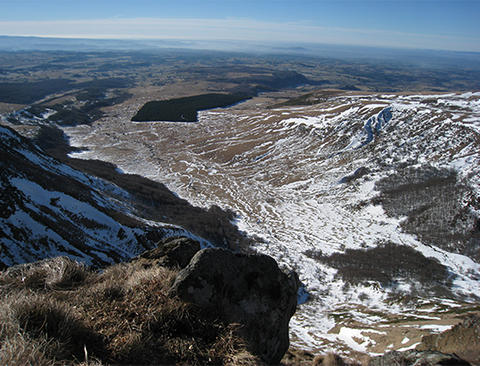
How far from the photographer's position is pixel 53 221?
14898mm

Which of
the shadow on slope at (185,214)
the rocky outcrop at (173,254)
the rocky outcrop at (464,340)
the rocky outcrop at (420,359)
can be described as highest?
the rocky outcrop at (173,254)

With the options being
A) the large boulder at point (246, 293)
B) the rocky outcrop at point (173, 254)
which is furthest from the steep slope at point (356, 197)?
the rocky outcrop at point (173, 254)

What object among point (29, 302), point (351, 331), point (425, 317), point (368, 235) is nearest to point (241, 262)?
point (29, 302)

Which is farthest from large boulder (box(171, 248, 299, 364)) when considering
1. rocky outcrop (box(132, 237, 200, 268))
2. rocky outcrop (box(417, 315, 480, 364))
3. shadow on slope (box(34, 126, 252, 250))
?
shadow on slope (box(34, 126, 252, 250))

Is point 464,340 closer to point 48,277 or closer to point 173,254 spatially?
point 173,254

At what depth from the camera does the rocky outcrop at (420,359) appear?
400 cm

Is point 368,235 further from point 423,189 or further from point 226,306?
point 226,306

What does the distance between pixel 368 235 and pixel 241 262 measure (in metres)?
25.6

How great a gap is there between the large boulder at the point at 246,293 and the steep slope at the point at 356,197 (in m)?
8.41

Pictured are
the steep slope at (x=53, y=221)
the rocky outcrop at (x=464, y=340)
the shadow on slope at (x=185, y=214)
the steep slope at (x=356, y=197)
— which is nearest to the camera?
the rocky outcrop at (x=464, y=340)

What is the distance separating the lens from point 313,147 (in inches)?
1871

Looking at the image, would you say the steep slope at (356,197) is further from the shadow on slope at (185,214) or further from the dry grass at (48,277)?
the dry grass at (48,277)

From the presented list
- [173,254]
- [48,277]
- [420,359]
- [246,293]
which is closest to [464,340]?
[420,359]

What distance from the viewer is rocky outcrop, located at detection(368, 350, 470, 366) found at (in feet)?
13.1
